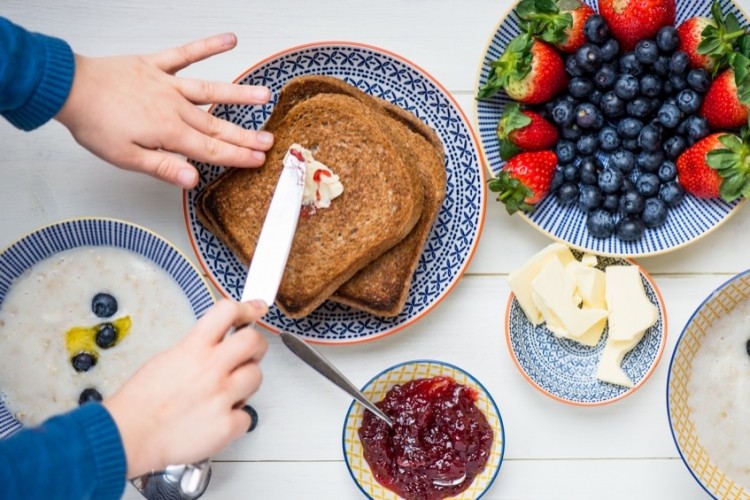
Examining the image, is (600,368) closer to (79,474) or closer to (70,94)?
(79,474)

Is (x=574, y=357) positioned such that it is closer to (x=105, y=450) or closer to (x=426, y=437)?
(x=426, y=437)

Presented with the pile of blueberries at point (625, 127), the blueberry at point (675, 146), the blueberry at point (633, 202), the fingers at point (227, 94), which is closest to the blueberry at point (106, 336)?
the fingers at point (227, 94)

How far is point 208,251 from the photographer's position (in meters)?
1.54

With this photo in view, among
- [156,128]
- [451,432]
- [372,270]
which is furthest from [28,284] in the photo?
[451,432]

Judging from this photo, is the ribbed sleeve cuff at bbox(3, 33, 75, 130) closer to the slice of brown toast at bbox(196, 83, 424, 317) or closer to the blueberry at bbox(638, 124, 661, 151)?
the slice of brown toast at bbox(196, 83, 424, 317)

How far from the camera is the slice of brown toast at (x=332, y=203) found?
4.78ft

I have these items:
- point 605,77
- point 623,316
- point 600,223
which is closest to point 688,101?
point 605,77

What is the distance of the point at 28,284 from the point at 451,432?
79cm

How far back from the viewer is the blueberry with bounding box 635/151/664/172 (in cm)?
149

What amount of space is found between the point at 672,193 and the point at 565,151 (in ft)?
0.65

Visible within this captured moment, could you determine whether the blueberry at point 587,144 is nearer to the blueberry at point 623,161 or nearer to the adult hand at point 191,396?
the blueberry at point 623,161

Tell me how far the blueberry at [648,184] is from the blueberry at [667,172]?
1 cm

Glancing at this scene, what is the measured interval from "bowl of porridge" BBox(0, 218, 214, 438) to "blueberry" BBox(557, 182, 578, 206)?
0.65 m

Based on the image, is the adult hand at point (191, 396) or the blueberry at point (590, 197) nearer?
the adult hand at point (191, 396)
